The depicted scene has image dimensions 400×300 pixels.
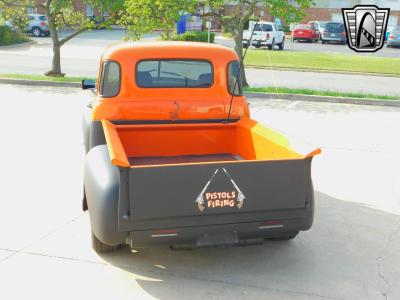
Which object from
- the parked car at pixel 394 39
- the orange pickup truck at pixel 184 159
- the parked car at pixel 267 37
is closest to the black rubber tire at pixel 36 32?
the parked car at pixel 267 37

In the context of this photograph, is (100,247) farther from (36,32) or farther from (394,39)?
(394,39)

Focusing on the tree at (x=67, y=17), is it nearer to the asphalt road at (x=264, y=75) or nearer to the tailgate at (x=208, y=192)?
the asphalt road at (x=264, y=75)

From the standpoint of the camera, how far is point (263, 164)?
178 inches

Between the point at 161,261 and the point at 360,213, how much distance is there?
106 inches

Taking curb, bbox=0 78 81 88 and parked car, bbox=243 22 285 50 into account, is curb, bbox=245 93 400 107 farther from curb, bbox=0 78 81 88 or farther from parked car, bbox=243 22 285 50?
parked car, bbox=243 22 285 50

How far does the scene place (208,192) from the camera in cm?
445

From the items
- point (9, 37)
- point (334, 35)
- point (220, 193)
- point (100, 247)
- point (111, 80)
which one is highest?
point (111, 80)

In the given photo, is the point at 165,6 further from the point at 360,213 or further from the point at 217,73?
the point at 360,213

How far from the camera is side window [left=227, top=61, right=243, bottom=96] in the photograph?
21.5 ft

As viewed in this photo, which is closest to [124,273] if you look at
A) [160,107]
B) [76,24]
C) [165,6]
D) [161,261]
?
[161,261]

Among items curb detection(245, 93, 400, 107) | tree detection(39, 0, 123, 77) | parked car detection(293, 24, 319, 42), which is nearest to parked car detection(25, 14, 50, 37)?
parked car detection(293, 24, 319, 42)

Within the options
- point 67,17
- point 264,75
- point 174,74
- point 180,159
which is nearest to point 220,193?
point 180,159

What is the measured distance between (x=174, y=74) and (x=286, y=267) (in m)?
2.71

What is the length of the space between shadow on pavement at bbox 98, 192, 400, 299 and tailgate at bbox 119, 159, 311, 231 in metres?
0.60
